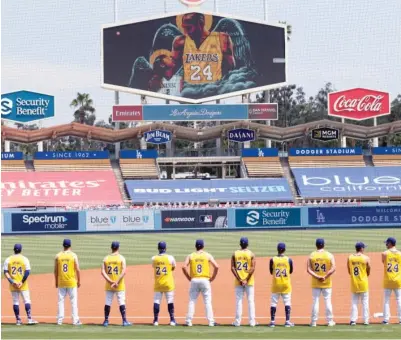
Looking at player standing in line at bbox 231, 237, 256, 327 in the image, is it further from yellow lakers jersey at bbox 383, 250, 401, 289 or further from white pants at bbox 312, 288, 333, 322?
yellow lakers jersey at bbox 383, 250, 401, 289

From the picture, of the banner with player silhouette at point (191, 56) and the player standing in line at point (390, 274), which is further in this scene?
the banner with player silhouette at point (191, 56)

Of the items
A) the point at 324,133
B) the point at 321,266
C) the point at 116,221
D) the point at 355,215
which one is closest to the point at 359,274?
the point at 321,266

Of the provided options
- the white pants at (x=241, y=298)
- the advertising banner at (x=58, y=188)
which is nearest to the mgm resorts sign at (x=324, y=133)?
the advertising banner at (x=58, y=188)

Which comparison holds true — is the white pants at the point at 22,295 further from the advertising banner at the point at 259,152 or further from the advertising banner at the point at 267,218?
the advertising banner at the point at 259,152

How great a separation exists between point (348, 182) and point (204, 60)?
46.5 ft

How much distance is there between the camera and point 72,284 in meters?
14.9

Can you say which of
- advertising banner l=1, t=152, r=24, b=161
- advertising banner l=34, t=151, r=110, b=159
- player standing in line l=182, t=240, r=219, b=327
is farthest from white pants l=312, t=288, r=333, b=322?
advertising banner l=1, t=152, r=24, b=161

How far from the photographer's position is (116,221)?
138ft

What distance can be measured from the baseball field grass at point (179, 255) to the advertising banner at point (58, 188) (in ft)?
54.2

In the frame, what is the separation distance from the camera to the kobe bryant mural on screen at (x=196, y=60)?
58.1m

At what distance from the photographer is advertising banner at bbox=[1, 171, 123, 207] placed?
5700 centimetres

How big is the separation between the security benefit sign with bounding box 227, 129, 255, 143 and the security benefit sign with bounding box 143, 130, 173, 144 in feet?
15.4

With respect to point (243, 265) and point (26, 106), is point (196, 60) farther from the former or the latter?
point (243, 265)

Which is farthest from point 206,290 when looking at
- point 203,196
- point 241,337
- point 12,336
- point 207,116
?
point 207,116
